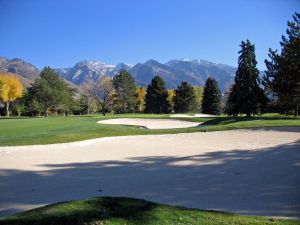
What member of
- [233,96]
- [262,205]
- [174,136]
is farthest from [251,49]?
[262,205]

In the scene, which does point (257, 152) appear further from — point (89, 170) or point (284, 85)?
point (284, 85)

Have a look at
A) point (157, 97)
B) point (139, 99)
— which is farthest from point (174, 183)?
point (139, 99)

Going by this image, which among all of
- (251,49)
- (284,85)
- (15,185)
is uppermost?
(251,49)

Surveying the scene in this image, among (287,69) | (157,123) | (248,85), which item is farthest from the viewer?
(248,85)

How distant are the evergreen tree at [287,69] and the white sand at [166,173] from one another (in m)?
6.34

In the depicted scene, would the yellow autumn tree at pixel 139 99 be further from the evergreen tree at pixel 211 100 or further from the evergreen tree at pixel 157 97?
the evergreen tree at pixel 211 100

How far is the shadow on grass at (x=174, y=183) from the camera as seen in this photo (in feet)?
21.8

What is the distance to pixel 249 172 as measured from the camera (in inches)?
374

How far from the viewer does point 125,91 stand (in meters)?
85.2

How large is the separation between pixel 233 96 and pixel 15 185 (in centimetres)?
3770

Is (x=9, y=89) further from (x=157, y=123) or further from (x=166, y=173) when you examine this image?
(x=166, y=173)

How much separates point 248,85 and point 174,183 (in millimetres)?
35594

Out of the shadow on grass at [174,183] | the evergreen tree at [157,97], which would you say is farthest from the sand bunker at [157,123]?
the evergreen tree at [157,97]

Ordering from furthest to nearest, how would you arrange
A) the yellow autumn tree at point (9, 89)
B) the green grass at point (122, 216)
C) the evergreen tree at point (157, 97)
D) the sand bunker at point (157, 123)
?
the evergreen tree at point (157, 97) < the yellow autumn tree at point (9, 89) < the sand bunker at point (157, 123) < the green grass at point (122, 216)
